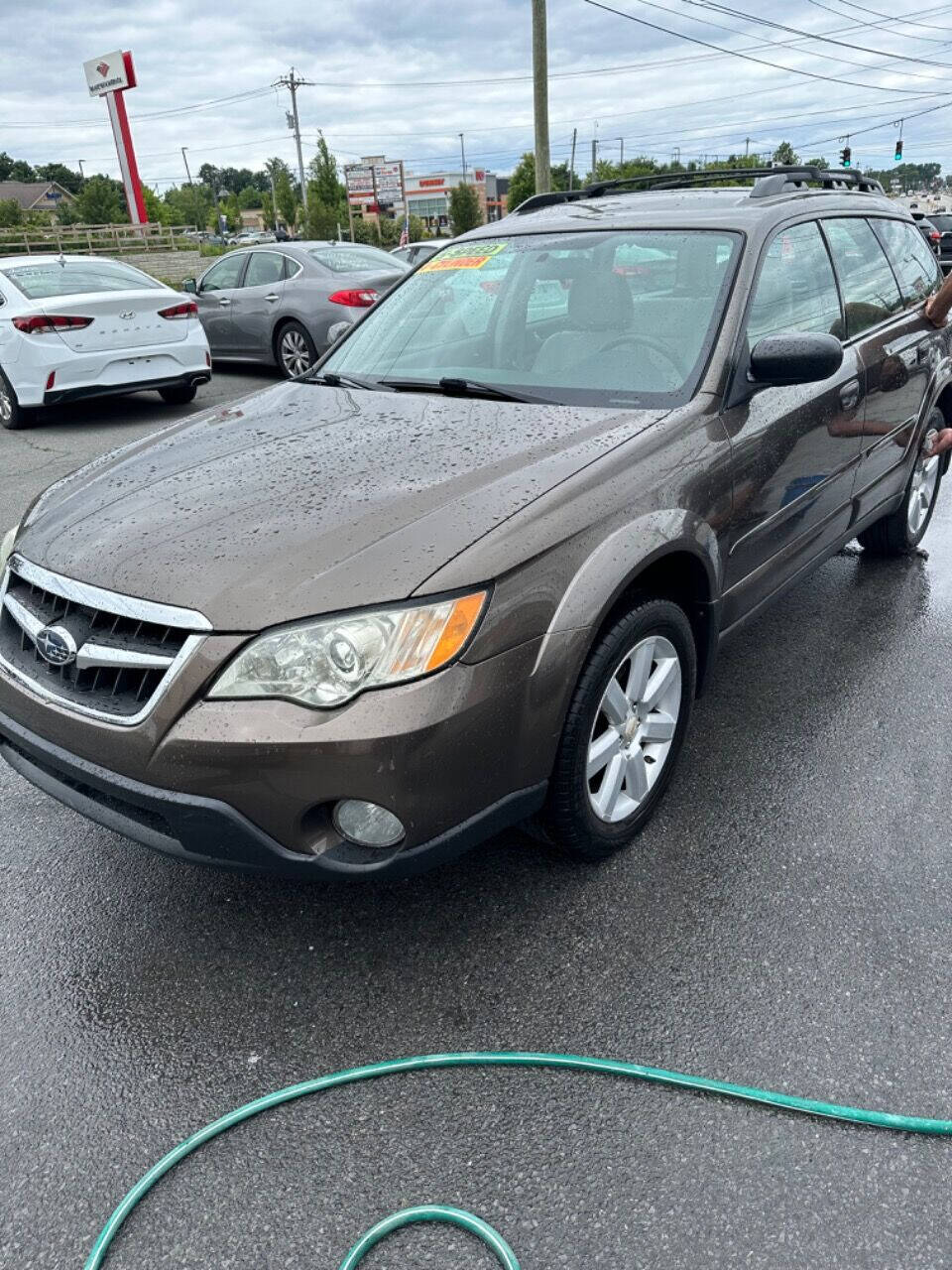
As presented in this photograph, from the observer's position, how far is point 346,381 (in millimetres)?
3424

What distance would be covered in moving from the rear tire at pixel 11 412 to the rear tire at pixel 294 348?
2.59 metres

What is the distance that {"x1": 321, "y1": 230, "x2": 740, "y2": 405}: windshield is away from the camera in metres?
2.92

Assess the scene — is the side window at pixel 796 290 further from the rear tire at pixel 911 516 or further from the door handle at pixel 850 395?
the rear tire at pixel 911 516

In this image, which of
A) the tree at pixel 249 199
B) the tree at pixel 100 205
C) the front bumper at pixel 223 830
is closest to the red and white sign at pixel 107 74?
the tree at pixel 100 205

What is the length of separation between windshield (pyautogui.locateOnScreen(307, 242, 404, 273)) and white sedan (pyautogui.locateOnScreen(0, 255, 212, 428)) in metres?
2.07

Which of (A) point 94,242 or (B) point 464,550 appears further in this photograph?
(A) point 94,242

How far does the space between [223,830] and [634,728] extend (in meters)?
1.14

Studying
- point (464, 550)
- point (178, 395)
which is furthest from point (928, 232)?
point (464, 550)

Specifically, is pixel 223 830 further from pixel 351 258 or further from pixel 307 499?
pixel 351 258

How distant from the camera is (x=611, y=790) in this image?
2553 millimetres

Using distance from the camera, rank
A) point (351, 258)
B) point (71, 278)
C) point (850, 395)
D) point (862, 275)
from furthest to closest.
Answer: point (351, 258), point (71, 278), point (862, 275), point (850, 395)

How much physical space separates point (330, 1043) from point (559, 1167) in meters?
0.57

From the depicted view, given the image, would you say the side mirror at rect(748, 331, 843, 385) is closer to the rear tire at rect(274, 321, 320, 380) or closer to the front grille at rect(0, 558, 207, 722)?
the front grille at rect(0, 558, 207, 722)

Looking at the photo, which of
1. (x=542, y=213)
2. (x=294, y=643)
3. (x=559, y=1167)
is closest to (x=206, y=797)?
(x=294, y=643)
